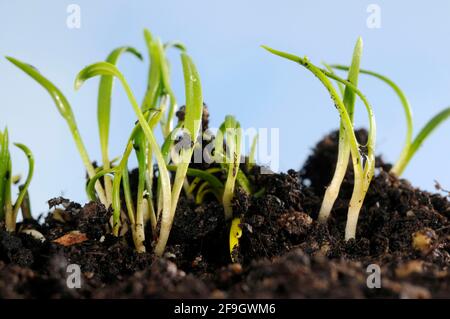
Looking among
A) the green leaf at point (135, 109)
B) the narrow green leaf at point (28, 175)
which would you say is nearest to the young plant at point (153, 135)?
the green leaf at point (135, 109)

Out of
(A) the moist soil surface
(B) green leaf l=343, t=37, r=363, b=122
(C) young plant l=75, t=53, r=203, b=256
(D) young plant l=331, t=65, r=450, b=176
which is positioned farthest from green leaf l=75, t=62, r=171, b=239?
(D) young plant l=331, t=65, r=450, b=176

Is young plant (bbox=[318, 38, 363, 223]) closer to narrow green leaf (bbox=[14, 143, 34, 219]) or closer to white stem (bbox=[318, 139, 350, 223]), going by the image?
white stem (bbox=[318, 139, 350, 223])

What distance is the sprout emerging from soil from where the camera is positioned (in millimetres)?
1473

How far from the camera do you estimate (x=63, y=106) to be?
1.46m

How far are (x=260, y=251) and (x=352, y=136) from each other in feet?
1.14

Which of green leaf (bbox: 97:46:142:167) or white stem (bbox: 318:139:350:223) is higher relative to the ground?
green leaf (bbox: 97:46:142:167)

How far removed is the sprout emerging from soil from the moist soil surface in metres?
0.06

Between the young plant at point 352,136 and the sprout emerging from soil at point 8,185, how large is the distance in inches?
28.3

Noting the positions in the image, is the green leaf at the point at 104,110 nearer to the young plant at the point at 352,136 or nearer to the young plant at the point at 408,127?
the young plant at the point at 352,136

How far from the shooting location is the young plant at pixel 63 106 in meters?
1.41

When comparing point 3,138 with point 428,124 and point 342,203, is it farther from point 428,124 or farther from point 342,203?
point 428,124

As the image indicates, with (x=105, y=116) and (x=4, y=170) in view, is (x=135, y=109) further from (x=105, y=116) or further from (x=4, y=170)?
(x=4, y=170)

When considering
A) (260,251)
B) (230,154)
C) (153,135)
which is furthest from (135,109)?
(260,251)
